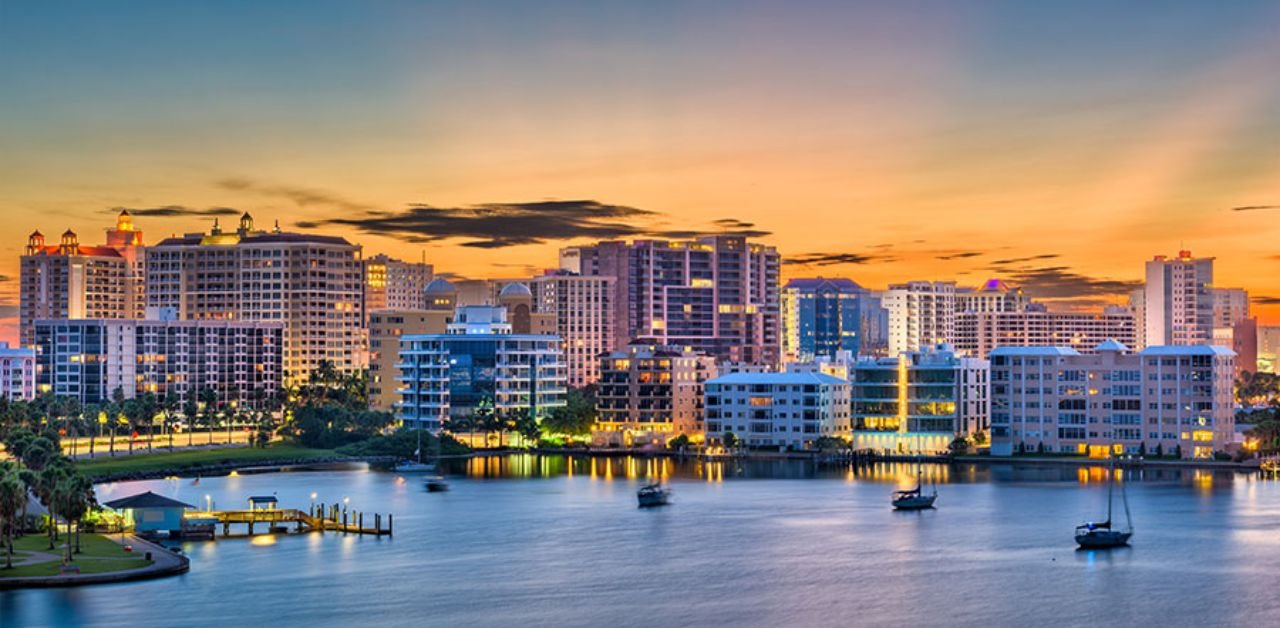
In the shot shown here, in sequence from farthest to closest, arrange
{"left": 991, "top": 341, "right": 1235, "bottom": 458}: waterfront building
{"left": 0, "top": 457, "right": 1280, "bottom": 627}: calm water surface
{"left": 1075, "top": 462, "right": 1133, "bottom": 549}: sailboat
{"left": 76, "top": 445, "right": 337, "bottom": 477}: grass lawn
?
{"left": 991, "top": 341, "right": 1235, "bottom": 458}: waterfront building < {"left": 76, "top": 445, "right": 337, "bottom": 477}: grass lawn < {"left": 1075, "top": 462, "right": 1133, "bottom": 549}: sailboat < {"left": 0, "top": 457, "right": 1280, "bottom": 627}: calm water surface

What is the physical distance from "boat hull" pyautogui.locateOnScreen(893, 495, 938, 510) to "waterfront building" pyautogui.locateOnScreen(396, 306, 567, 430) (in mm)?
66729

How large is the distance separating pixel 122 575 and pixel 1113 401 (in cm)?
10205

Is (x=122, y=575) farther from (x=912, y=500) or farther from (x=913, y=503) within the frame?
(x=912, y=500)

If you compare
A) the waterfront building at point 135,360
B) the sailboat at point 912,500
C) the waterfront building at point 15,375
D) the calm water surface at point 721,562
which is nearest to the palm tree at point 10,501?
the calm water surface at point 721,562

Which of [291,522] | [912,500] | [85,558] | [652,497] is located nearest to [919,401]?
[912,500]

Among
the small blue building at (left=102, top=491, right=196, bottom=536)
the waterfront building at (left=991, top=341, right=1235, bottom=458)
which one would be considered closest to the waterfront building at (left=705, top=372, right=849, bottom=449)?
the waterfront building at (left=991, top=341, right=1235, bottom=458)

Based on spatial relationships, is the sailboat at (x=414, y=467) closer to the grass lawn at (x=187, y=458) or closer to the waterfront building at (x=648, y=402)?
the grass lawn at (x=187, y=458)

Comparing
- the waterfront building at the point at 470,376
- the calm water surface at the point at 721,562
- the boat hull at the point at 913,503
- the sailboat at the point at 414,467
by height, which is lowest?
the calm water surface at the point at 721,562

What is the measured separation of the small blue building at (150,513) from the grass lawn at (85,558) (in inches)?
130

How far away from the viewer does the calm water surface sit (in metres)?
68.9

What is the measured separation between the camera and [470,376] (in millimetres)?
170250

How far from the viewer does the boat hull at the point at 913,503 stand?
110m

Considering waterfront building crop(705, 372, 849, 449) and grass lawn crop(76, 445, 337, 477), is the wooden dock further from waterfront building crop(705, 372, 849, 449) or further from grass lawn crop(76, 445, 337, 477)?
waterfront building crop(705, 372, 849, 449)

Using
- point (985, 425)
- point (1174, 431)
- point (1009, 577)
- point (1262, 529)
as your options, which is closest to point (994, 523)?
point (1262, 529)
